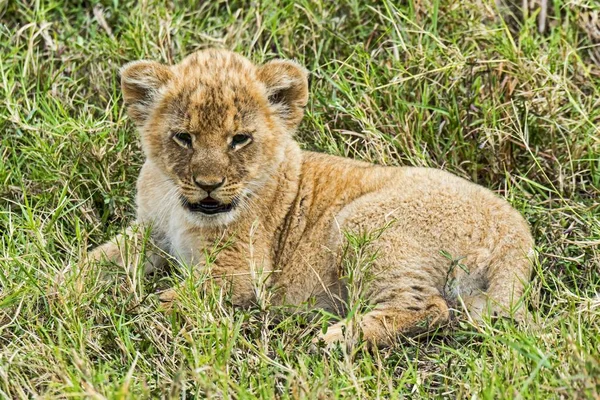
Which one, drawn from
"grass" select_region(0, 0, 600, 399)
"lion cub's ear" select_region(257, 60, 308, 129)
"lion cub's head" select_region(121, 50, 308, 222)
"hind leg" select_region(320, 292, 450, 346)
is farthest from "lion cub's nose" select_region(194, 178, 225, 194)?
"hind leg" select_region(320, 292, 450, 346)

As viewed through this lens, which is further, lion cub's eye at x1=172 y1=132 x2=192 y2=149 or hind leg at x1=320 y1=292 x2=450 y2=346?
lion cub's eye at x1=172 y1=132 x2=192 y2=149

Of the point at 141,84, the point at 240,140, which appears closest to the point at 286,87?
the point at 240,140

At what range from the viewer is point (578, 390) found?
13.9 ft

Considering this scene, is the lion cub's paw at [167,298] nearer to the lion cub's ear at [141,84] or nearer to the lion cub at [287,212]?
the lion cub at [287,212]

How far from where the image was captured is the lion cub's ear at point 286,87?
19.5ft

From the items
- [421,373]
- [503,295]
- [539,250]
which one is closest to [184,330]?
[421,373]

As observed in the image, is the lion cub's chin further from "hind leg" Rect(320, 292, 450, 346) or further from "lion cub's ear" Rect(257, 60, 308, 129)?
"hind leg" Rect(320, 292, 450, 346)

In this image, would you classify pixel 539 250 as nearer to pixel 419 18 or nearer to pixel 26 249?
pixel 419 18

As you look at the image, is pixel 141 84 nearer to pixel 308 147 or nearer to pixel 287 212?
pixel 287 212

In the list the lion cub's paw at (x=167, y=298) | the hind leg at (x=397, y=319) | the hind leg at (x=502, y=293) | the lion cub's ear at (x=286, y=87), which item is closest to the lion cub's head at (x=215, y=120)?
the lion cub's ear at (x=286, y=87)

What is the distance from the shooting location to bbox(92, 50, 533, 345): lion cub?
5.60m

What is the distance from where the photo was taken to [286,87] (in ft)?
19.7

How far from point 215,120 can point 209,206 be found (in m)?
0.50

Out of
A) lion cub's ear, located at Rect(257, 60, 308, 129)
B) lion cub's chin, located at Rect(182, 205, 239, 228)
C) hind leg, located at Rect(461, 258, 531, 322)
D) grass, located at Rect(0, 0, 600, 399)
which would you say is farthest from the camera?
lion cub's ear, located at Rect(257, 60, 308, 129)
